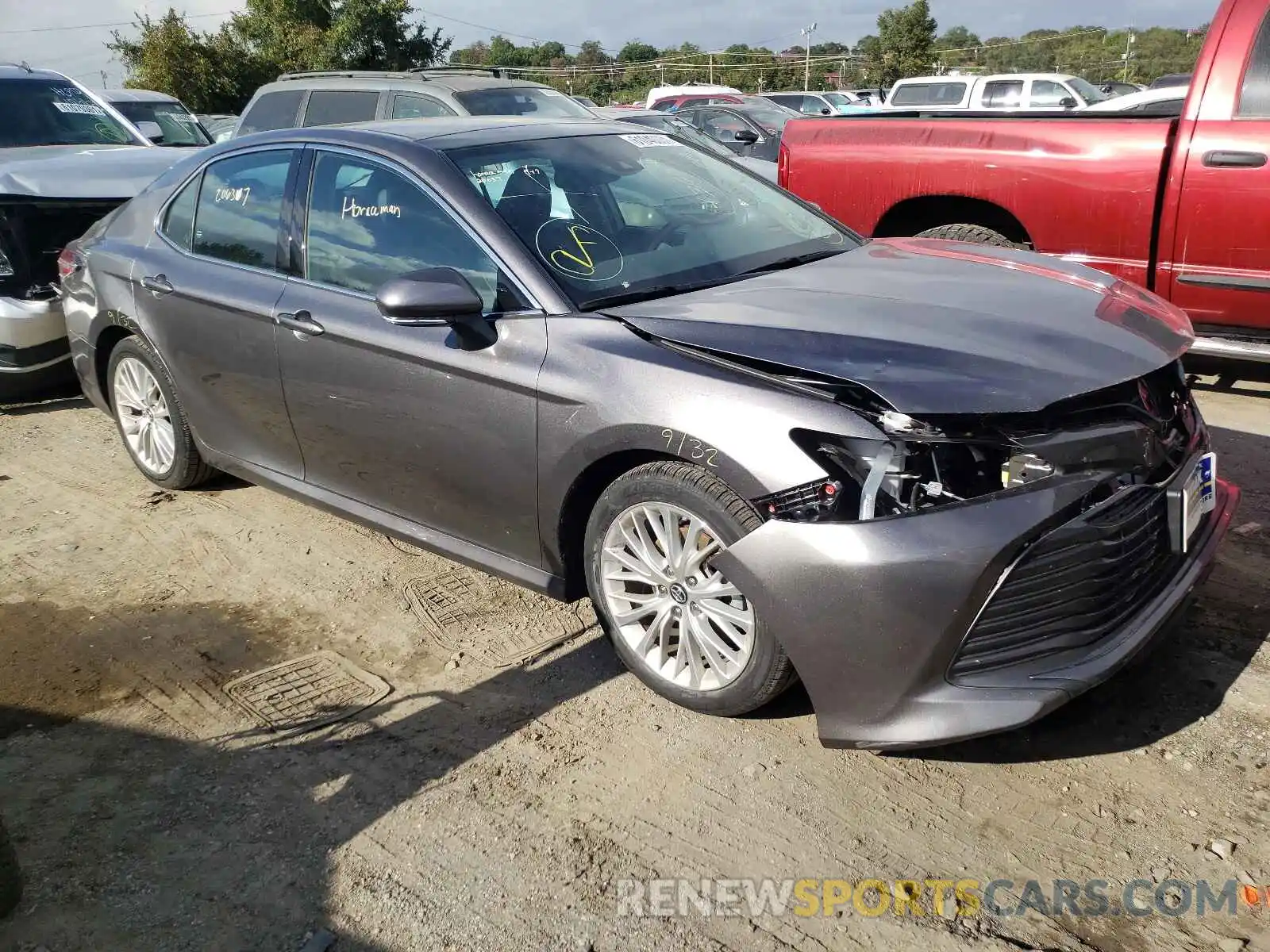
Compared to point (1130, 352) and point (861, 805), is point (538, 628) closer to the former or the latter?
point (861, 805)

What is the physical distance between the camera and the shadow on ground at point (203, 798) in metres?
2.49

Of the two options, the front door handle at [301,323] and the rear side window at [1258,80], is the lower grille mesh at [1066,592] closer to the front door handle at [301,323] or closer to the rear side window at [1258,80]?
the front door handle at [301,323]

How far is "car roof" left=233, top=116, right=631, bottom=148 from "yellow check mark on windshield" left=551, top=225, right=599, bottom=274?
0.60 m

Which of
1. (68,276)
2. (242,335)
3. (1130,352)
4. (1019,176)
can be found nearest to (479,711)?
(242,335)

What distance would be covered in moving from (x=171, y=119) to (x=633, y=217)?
37.6 feet

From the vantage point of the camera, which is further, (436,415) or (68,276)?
(68,276)

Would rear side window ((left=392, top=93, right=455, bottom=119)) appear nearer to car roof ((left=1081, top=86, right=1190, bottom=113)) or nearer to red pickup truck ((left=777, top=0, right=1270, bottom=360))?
red pickup truck ((left=777, top=0, right=1270, bottom=360))

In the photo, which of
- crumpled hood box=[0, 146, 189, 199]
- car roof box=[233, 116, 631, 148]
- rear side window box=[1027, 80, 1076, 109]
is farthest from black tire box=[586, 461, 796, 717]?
rear side window box=[1027, 80, 1076, 109]

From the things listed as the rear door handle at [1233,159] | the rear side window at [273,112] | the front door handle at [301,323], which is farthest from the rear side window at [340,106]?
the rear door handle at [1233,159]

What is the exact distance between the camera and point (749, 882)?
254 cm

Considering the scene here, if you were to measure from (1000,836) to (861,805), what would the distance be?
347 millimetres

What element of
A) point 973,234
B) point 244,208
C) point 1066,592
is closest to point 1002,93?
point 973,234

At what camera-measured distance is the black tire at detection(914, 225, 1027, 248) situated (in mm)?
5945

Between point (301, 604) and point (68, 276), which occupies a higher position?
point (68, 276)
